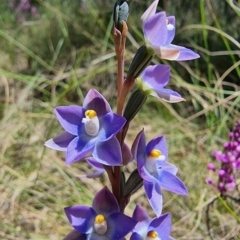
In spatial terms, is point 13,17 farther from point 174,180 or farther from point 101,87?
point 174,180

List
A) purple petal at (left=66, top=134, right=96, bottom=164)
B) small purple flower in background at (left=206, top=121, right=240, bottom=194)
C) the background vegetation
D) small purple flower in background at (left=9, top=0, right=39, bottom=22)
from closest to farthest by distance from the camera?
purple petal at (left=66, top=134, right=96, bottom=164) < small purple flower in background at (left=206, top=121, right=240, bottom=194) < the background vegetation < small purple flower in background at (left=9, top=0, right=39, bottom=22)

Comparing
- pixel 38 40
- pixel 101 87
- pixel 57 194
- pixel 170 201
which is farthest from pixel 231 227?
pixel 38 40

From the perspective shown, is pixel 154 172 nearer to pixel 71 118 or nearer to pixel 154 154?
pixel 154 154

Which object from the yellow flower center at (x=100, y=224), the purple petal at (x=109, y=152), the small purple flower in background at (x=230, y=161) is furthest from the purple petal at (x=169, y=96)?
the small purple flower in background at (x=230, y=161)

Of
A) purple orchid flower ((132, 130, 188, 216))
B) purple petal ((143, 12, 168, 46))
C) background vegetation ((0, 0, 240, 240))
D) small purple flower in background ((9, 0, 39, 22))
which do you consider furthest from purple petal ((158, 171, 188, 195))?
small purple flower in background ((9, 0, 39, 22))

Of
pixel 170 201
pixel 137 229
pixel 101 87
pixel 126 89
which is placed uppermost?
pixel 126 89

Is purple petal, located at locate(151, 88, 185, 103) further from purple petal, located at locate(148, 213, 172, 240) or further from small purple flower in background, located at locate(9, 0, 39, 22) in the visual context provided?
small purple flower in background, located at locate(9, 0, 39, 22)

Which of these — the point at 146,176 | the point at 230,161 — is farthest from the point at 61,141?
the point at 230,161
